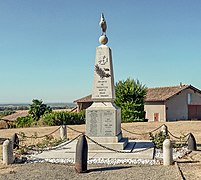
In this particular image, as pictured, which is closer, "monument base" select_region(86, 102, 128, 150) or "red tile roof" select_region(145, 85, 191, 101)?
"monument base" select_region(86, 102, 128, 150)

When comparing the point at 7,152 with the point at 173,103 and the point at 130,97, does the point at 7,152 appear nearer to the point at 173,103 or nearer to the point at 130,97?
the point at 130,97

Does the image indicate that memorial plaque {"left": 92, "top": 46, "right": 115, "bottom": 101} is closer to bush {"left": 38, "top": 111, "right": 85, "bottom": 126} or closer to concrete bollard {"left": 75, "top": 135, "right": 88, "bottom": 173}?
concrete bollard {"left": 75, "top": 135, "right": 88, "bottom": 173}

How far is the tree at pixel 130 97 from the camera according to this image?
3103cm

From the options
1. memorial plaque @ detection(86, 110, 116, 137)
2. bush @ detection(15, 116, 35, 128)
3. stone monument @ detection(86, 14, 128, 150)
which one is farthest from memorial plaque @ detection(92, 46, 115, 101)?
bush @ detection(15, 116, 35, 128)

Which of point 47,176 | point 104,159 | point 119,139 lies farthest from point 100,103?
point 47,176

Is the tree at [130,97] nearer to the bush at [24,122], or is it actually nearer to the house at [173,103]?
the house at [173,103]

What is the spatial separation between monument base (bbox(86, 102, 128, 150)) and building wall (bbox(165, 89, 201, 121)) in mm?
26504

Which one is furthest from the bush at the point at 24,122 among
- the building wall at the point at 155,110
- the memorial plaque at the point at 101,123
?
the memorial plaque at the point at 101,123

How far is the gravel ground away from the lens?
A: 7551 millimetres

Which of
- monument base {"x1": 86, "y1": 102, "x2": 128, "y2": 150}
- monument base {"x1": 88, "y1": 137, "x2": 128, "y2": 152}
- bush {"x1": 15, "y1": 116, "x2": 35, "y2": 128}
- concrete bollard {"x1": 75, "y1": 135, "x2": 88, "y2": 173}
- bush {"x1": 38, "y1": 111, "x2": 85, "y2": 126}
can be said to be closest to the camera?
concrete bollard {"x1": 75, "y1": 135, "x2": 88, "y2": 173}

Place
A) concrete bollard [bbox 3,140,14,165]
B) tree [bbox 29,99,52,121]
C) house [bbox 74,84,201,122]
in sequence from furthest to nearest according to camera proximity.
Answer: house [bbox 74,84,201,122] < tree [bbox 29,99,52,121] < concrete bollard [bbox 3,140,14,165]

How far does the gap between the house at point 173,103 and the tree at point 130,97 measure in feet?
19.6

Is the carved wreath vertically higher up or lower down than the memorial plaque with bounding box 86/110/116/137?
higher up

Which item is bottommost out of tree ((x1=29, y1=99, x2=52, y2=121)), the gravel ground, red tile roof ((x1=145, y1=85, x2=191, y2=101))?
the gravel ground
